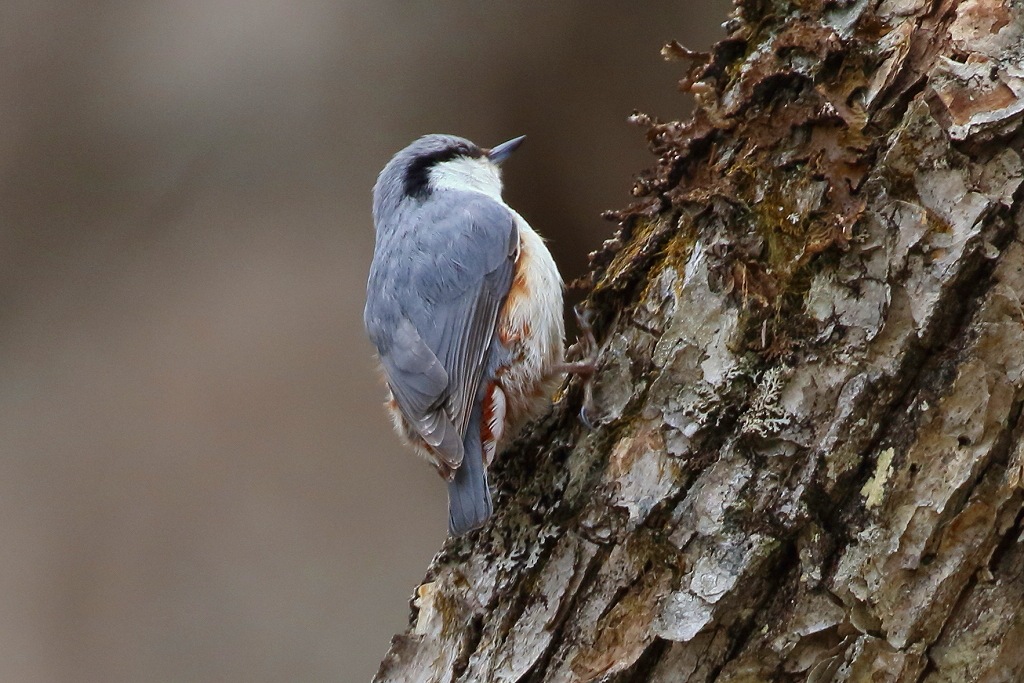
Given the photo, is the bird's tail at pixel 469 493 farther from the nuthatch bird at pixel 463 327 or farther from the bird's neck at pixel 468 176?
the bird's neck at pixel 468 176

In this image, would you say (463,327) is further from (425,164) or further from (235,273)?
(235,273)

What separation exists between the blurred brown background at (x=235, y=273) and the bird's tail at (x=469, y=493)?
5.28 ft

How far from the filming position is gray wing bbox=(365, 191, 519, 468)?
204 cm

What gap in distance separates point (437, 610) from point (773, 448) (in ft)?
2.24

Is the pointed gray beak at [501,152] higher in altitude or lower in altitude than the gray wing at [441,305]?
higher

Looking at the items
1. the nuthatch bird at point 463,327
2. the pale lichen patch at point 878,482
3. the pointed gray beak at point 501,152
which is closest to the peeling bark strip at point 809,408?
the pale lichen patch at point 878,482

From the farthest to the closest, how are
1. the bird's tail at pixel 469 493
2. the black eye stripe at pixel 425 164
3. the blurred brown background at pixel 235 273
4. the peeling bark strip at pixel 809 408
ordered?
the blurred brown background at pixel 235 273 → the black eye stripe at pixel 425 164 → the bird's tail at pixel 469 493 → the peeling bark strip at pixel 809 408

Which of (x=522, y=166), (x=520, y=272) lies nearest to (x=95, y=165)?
(x=522, y=166)

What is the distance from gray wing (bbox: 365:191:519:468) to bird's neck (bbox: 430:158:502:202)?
25 cm

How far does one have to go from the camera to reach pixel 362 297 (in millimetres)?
3525

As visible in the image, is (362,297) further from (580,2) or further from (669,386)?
(669,386)

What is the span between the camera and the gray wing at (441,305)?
2035 mm

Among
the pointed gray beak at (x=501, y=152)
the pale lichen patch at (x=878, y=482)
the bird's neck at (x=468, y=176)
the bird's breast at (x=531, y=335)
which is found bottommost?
the pale lichen patch at (x=878, y=482)

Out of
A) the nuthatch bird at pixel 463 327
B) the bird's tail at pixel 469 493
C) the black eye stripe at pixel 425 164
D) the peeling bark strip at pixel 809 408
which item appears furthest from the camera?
the black eye stripe at pixel 425 164
